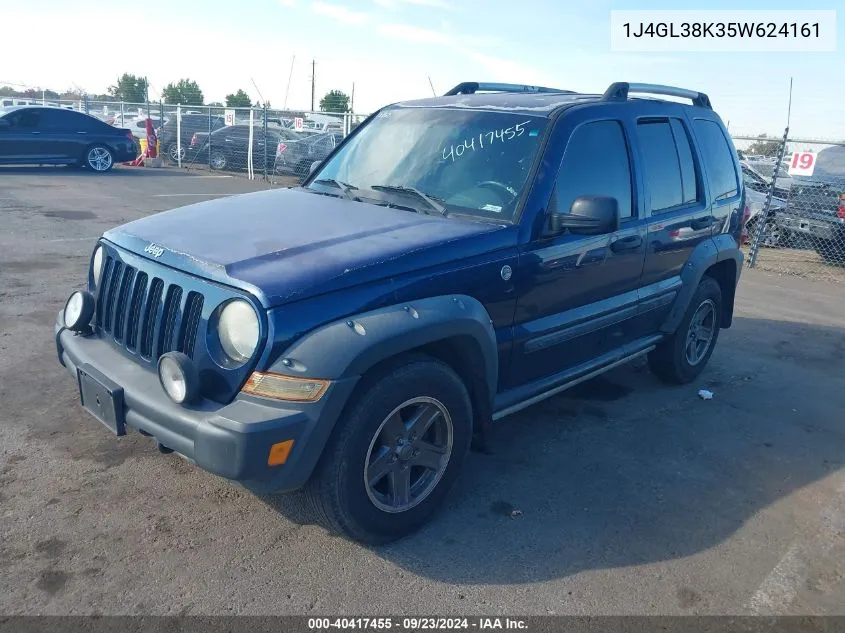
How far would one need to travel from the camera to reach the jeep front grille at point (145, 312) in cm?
294

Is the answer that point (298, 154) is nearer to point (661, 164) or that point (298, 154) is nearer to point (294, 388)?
point (661, 164)

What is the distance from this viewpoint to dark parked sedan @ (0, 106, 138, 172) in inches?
616

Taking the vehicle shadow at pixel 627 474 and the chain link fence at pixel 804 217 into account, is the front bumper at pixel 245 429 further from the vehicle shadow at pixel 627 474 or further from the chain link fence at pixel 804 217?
the chain link fence at pixel 804 217

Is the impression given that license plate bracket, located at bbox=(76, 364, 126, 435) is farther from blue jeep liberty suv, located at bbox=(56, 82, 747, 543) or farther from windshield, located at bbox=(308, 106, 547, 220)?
windshield, located at bbox=(308, 106, 547, 220)

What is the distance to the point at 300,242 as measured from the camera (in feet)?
10.4

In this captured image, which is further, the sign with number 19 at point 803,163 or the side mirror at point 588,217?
the sign with number 19 at point 803,163

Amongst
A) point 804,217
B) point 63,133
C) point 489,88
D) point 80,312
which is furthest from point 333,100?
point 80,312

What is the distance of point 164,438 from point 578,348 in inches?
92.0

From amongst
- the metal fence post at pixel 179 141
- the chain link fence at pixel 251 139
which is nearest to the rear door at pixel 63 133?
the chain link fence at pixel 251 139

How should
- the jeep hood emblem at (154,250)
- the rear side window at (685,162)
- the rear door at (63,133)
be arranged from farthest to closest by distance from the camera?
the rear door at (63,133) < the rear side window at (685,162) < the jeep hood emblem at (154,250)

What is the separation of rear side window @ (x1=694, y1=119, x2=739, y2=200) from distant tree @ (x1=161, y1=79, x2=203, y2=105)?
4149 centimetres

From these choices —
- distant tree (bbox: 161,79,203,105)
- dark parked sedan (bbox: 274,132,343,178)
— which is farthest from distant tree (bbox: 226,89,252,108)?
dark parked sedan (bbox: 274,132,343,178)

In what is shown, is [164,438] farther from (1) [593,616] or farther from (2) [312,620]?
(1) [593,616]

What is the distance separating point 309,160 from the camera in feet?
60.6
